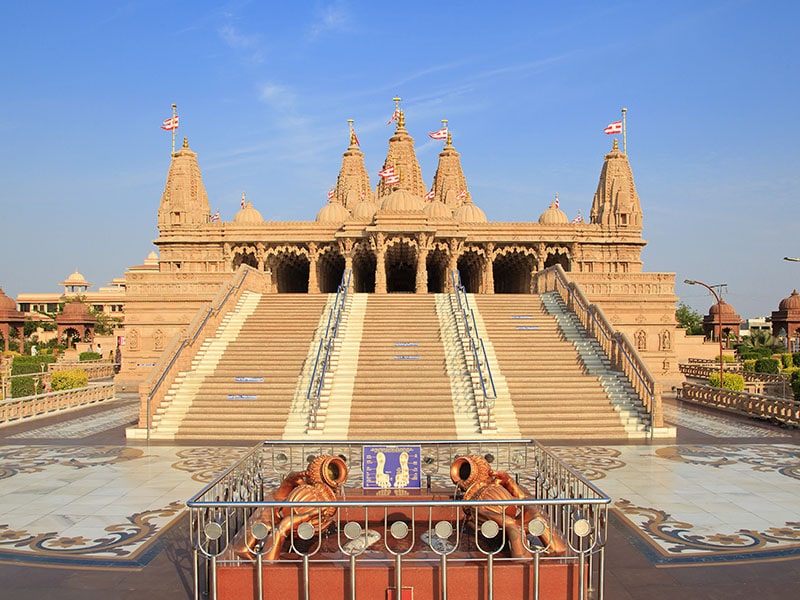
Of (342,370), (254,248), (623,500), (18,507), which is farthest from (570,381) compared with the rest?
(254,248)

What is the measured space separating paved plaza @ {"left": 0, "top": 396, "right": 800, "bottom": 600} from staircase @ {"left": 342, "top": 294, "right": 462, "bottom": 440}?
10.5 ft

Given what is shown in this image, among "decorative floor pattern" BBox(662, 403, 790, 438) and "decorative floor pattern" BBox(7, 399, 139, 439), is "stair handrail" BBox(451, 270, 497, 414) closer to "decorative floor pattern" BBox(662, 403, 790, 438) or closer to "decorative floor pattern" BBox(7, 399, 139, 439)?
"decorative floor pattern" BBox(662, 403, 790, 438)

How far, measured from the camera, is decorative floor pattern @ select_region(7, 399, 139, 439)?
53.5ft

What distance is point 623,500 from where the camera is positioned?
32.4 ft

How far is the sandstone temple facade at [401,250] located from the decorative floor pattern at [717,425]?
308 inches

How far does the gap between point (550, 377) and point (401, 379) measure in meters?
4.29

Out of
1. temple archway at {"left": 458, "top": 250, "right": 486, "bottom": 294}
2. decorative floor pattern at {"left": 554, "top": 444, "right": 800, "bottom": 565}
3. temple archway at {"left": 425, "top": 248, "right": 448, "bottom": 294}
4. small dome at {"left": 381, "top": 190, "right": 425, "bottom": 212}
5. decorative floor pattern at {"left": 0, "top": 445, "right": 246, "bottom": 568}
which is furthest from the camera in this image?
temple archway at {"left": 458, "top": 250, "right": 486, "bottom": 294}

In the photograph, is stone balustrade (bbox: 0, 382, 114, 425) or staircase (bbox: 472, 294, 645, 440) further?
stone balustrade (bbox: 0, 382, 114, 425)

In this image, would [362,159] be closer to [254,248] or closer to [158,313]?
[254,248]

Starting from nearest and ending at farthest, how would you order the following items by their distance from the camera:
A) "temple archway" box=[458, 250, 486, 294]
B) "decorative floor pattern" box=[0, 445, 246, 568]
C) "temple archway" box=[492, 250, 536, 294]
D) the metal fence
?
1. the metal fence
2. "decorative floor pattern" box=[0, 445, 246, 568]
3. "temple archway" box=[458, 250, 486, 294]
4. "temple archway" box=[492, 250, 536, 294]

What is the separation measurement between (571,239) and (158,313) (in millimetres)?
22838

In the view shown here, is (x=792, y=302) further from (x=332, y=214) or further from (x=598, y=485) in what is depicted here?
(x=598, y=485)

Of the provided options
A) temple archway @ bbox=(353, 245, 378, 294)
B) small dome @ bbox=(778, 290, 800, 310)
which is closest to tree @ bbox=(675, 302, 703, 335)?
small dome @ bbox=(778, 290, 800, 310)

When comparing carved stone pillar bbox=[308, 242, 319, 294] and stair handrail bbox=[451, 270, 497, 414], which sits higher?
carved stone pillar bbox=[308, 242, 319, 294]
